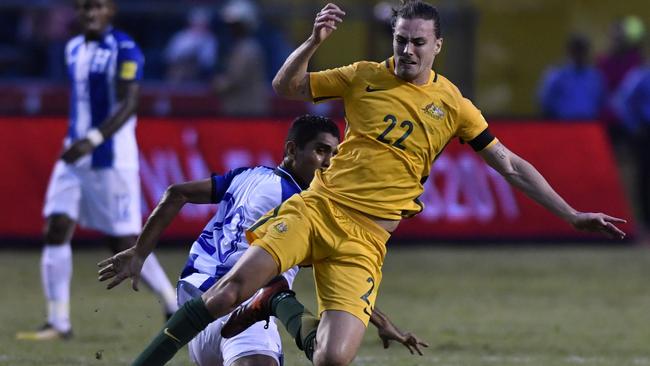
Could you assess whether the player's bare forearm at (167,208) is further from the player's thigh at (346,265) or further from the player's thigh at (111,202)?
the player's thigh at (111,202)

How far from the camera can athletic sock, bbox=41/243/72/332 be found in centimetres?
992

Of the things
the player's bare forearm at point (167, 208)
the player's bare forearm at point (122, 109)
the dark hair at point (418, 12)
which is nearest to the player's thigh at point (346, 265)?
the player's bare forearm at point (167, 208)

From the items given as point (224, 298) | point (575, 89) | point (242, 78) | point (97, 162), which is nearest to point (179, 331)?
point (224, 298)

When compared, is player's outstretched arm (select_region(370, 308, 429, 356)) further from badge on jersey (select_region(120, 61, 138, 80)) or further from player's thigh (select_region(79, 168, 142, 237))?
badge on jersey (select_region(120, 61, 138, 80))

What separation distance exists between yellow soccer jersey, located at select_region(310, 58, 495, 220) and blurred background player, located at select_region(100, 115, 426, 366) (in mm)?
209

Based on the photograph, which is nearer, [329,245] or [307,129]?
[329,245]

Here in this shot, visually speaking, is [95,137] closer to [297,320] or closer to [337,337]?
[297,320]

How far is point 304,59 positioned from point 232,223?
943 mm

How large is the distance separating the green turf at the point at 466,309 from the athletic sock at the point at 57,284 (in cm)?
22

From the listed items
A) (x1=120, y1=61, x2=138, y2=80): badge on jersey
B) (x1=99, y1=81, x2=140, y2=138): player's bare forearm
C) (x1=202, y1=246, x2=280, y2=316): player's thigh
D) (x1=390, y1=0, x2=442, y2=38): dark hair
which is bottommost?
(x1=99, y1=81, x2=140, y2=138): player's bare forearm

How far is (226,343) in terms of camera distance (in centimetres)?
695

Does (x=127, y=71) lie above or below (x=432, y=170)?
above

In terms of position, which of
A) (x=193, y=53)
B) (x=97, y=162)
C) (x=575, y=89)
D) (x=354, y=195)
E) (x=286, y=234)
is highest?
(x=354, y=195)

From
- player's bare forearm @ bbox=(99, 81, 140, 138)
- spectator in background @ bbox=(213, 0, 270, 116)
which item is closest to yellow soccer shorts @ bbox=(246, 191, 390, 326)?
player's bare forearm @ bbox=(99, 81, 140, 138)
